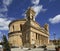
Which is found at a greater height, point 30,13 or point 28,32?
point 30,13

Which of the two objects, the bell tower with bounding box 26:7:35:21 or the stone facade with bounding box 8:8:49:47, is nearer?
the stone facade with bounding box 8:8:49:47

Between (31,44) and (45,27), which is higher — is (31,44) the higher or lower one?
the lower one

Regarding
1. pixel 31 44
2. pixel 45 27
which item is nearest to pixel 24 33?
pixel 31 44

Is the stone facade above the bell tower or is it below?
below

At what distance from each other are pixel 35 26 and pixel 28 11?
6306mm

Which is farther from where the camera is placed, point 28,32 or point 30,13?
point 30,13

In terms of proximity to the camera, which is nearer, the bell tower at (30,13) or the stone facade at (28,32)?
the stone facade at (28,32)

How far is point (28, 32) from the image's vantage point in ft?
175

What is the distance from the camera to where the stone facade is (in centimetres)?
5269

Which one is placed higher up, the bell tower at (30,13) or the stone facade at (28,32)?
the bell tower at (30,13)

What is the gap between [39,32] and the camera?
57.0 meters

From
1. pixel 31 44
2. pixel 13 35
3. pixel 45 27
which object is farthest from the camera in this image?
pixel 45 27

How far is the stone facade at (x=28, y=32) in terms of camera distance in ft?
173

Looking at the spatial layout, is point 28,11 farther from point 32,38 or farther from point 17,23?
point 32,38
